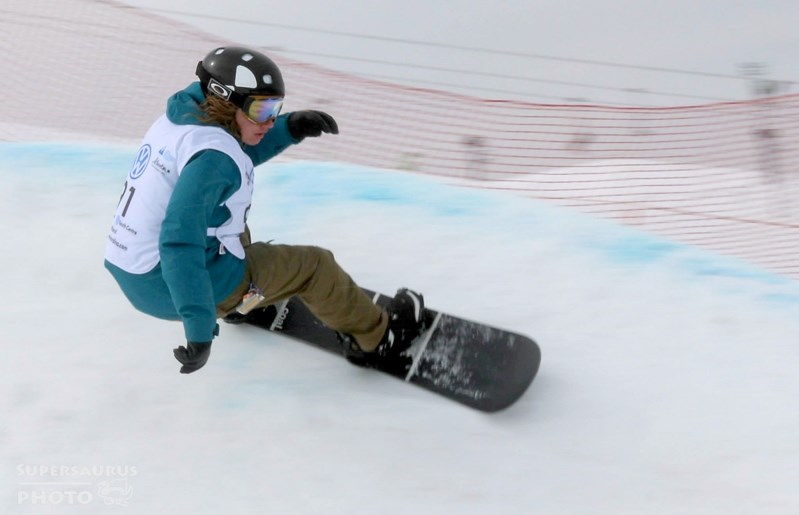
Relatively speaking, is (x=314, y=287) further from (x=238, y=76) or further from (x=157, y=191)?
(x=238, y=76)

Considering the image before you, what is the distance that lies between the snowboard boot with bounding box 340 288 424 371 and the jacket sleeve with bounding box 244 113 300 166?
73 centimetres

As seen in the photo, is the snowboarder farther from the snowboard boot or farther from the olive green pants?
the snowboard boot

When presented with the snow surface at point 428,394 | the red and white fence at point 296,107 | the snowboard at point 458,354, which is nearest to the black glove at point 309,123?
the snowboard at point 458,354

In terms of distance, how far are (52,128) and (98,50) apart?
83cm

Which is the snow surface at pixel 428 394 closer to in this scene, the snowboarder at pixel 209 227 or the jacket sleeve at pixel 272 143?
the snowboarder at pixel 209 227

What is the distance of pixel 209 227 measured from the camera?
233 cm

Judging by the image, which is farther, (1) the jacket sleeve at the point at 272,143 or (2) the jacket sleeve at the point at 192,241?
(1) the jacket sleeve at the point at 272,143

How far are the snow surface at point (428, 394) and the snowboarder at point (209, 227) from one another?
36 centimetres

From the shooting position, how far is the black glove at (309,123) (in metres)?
2.88

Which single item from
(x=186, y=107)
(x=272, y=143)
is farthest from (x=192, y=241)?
(x=272, y=143)

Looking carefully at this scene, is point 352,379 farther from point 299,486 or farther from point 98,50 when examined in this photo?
point 98,50

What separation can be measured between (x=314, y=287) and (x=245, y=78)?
740 mm

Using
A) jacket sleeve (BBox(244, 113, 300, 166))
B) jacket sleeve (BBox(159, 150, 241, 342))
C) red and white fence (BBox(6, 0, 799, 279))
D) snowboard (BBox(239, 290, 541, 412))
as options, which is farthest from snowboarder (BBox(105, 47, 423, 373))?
red and white fence (BBox(6, 0, 799, 279))

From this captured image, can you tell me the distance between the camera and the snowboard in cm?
263
